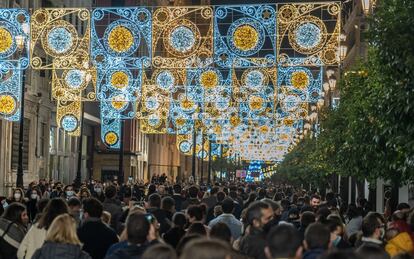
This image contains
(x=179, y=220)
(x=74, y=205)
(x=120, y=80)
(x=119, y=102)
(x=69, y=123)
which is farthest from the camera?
(x=69, y=123)

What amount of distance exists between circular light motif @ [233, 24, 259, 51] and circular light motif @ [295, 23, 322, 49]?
139cm

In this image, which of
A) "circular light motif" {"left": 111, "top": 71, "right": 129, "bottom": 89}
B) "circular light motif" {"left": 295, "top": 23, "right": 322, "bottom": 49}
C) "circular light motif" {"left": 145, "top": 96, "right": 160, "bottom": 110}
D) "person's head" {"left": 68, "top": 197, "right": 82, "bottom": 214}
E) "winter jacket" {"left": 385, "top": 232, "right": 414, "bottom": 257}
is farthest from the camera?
"circular light motif" {"left": 145, "top": 96, "right": 160, "bottom": 110}

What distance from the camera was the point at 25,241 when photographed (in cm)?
1202

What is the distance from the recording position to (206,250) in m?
5.54

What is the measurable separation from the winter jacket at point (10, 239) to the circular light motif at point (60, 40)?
19.8 meters

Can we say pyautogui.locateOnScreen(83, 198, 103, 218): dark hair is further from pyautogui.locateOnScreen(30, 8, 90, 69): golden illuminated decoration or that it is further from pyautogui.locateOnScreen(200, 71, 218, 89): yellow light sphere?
pyautogui.locateOnScreen(200, 71, 218, 89): yellow light sphere

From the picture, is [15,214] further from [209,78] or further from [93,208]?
[209,78]

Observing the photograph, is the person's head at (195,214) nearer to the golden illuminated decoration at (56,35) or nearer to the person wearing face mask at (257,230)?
the person wearing face mask at (257,230)

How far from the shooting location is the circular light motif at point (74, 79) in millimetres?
36906

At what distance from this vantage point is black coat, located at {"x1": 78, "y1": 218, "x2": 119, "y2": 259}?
12.3 metres

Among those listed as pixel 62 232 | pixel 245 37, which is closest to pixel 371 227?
pixel 62 232

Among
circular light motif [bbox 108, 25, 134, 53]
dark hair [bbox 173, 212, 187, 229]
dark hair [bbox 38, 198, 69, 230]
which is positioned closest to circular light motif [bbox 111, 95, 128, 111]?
circular light motif [bbox 108, 25, 134, 53]

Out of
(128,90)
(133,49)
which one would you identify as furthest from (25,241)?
(128,90)

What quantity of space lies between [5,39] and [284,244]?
26.3m
